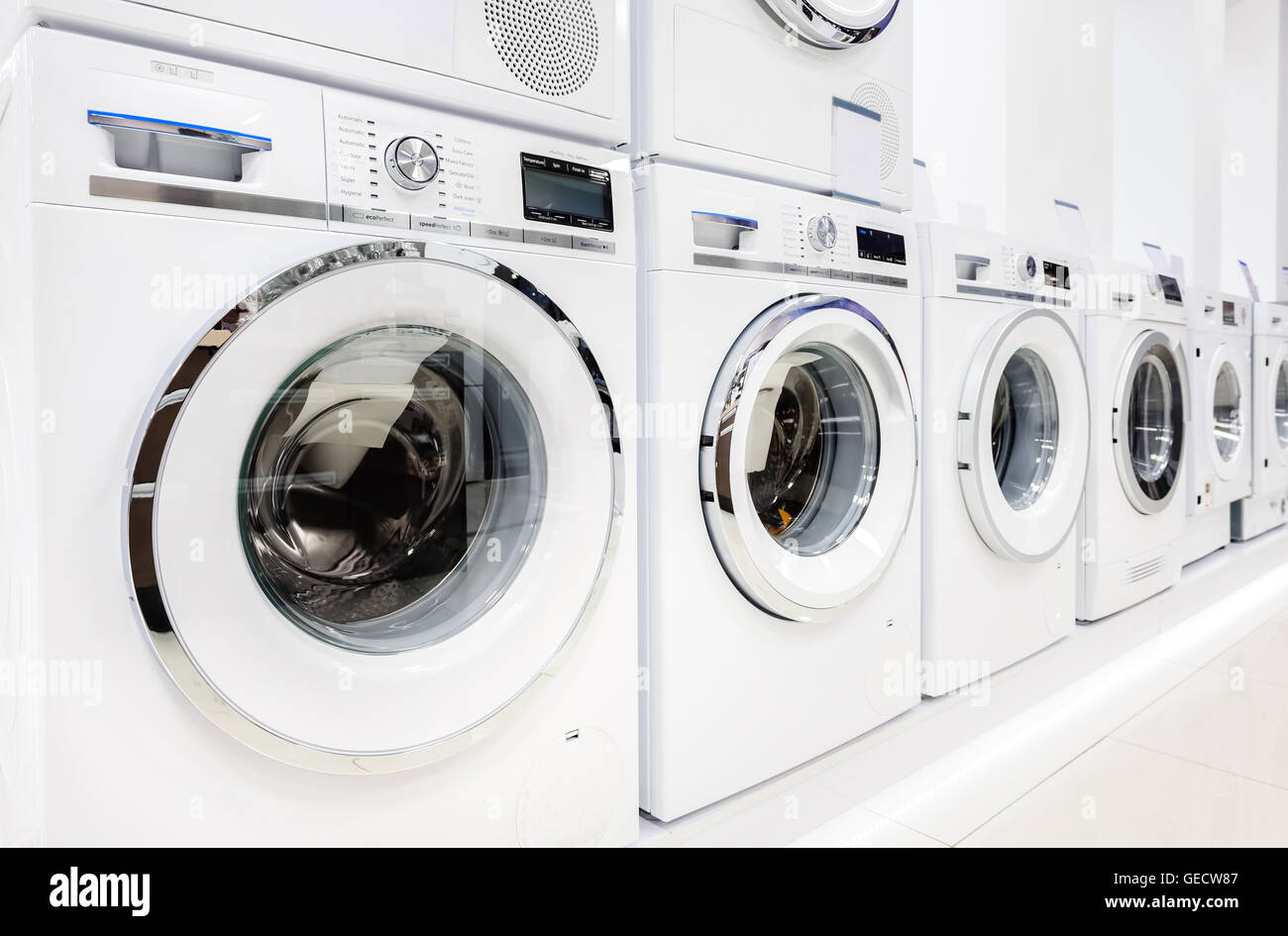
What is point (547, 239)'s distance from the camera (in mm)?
1021

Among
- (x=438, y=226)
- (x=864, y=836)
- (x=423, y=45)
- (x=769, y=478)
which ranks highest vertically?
(x=423, y=45)

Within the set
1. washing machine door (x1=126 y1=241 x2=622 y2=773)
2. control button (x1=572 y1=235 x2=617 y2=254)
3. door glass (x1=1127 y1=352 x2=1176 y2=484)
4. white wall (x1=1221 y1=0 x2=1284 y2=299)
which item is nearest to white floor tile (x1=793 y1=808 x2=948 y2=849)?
washing machine door (x1=126 y1=241 x2=622 y2=773)

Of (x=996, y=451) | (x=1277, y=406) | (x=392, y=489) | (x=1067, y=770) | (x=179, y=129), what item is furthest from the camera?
(x=1277, y=406)

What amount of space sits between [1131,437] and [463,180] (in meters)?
2.25

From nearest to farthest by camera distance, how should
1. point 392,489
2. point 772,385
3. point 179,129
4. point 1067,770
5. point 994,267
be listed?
point 179,129 < point 392,489 < point 772,385 < point 1067,770 < point 994,267

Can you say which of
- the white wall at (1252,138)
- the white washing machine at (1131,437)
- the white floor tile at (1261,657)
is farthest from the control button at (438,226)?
the white wall at (1252,138)

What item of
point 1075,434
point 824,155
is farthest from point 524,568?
point 1075,434

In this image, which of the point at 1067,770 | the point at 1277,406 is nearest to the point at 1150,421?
the point at 1067,770

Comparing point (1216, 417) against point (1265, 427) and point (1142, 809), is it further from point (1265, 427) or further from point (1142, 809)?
point (1142, 809)

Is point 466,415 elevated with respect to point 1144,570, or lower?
elevated

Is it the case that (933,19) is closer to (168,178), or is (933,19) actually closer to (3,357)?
(168,178)

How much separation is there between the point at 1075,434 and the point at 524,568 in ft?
5.23

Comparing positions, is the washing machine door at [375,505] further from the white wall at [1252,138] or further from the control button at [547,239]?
the white wall at [1252,138]

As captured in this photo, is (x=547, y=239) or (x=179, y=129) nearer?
(x=179, y=129)
